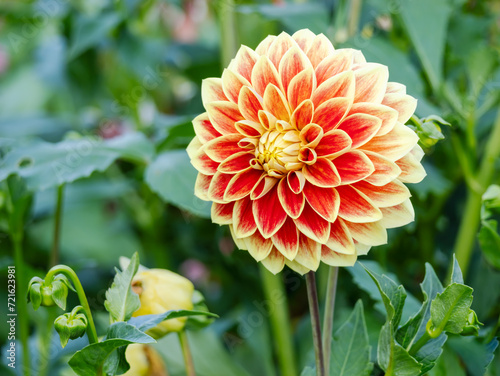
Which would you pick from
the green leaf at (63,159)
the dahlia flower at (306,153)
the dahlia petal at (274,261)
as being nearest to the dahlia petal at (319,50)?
the dahlia flower at (306,153)

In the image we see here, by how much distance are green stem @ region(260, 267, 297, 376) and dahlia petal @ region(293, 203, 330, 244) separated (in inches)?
10.3

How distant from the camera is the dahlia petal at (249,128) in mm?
284

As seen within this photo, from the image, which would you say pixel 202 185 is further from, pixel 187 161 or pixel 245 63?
pixel 187 161

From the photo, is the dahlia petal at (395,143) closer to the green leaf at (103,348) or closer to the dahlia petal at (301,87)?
the dahlia petal at (301,87)

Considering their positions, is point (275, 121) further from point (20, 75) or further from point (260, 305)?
point (20, 75)

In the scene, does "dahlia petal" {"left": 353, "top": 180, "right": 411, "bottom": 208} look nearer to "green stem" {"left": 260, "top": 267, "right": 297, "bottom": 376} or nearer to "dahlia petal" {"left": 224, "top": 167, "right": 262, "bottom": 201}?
"dahlia petal" {"left": 224, "top": 167, "right": 262, "bottom": 201}

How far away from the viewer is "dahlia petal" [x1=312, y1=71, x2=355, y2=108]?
10.5 inches

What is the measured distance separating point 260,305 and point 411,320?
0.29 meters

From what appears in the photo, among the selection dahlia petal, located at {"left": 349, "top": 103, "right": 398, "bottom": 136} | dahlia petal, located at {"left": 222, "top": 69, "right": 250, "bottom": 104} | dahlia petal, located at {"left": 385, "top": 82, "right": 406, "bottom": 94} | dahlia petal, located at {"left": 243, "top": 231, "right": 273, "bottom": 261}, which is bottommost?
dahlia petal, located at {"left": 243, "top": 231, "right": 273, "bottom": 261}

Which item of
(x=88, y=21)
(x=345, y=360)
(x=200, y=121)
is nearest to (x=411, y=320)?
(x=345, y=360)

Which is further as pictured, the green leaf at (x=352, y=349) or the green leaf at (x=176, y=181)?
the green leaf at (x=176, y=181)

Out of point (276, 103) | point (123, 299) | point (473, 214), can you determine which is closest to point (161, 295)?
point (123, 299)

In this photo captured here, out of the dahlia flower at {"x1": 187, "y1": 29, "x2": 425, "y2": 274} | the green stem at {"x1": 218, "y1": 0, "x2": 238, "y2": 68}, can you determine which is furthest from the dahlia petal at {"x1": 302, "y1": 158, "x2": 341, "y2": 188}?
the green stem at {"x1": 218, "y1": 0, "x2": 238, "y2": 68}

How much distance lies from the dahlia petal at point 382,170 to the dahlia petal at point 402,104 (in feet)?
0.08
